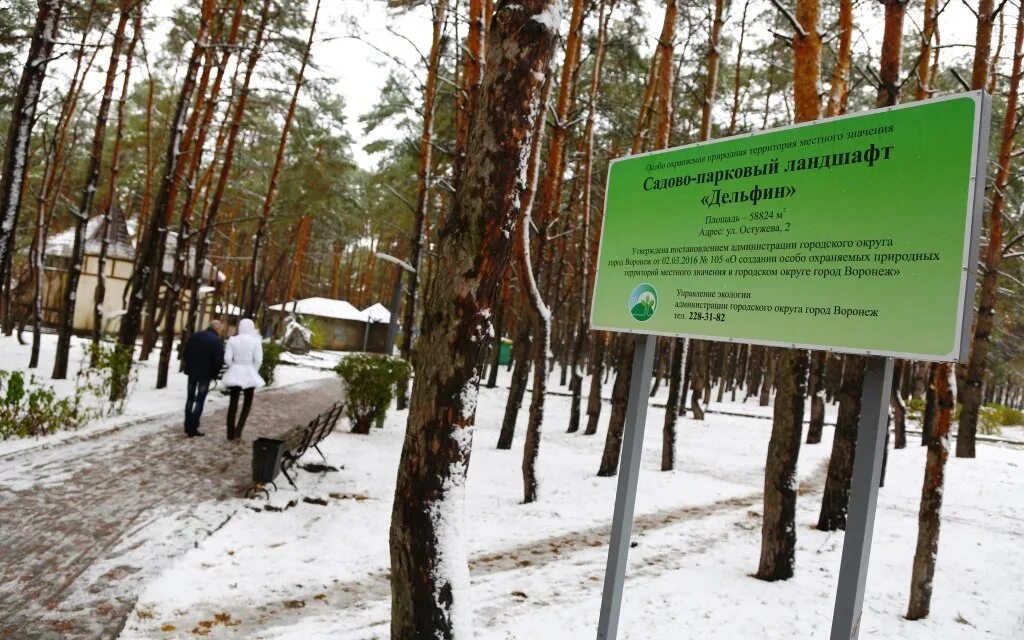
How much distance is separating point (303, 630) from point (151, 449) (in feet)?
18.6

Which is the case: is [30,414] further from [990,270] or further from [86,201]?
[990,270]

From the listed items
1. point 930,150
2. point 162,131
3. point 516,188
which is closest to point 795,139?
point 930,150

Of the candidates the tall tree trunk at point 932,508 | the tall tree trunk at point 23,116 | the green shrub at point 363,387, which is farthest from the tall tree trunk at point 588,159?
the tall tree trunk at point 23,116

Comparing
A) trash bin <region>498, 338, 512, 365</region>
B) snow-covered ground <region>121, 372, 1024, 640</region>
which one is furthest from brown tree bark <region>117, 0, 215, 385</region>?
trash bin <region>498, 338, 512, 365</region>

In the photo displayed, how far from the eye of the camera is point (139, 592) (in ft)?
14.1

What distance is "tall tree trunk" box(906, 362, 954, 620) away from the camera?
16.3 ft

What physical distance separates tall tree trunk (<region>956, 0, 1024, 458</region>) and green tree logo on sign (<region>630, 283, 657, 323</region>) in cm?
868

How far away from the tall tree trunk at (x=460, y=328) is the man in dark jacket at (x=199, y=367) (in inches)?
280

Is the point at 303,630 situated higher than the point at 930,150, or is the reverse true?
the point at 930,150

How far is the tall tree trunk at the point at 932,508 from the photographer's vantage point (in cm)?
495

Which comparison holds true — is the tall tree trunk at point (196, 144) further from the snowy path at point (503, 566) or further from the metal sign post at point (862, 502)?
the metal sign post at point (862, 502)

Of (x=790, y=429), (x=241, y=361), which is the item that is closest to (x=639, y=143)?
(x=790, y=429)

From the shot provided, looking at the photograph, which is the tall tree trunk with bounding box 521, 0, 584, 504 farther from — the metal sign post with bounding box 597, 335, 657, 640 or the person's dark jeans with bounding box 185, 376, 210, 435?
the person's dark jeans with bounding box 185, 376, 210, 435

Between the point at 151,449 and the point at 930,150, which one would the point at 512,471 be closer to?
the point at 151,449
